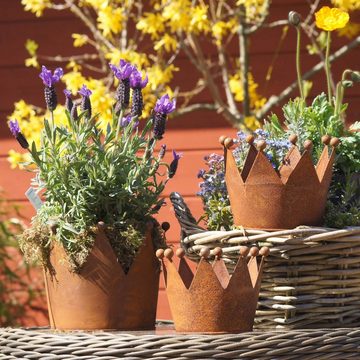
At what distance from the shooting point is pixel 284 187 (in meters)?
1.54

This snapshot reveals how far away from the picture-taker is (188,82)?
361 cm

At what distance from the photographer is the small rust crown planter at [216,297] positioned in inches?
58.0

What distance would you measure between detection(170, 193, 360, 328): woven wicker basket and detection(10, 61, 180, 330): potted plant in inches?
5.3

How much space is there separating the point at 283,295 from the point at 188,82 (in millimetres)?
2143

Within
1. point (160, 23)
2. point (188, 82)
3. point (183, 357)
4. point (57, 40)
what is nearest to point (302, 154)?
point (183, 357)

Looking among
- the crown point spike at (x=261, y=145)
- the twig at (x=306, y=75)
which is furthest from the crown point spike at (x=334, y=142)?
the twig at (x=306, y=75)

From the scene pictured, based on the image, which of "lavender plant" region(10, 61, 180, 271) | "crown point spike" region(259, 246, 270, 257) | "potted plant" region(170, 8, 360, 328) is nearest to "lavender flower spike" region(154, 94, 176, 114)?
"lavender plant" region(10, 61, 180, 271)

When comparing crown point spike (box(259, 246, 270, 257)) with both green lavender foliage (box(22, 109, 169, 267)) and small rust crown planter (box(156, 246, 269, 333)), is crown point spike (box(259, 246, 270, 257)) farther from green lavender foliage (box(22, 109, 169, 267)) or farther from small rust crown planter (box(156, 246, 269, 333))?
green lavender foliage (box(22, 109, 169, 267))

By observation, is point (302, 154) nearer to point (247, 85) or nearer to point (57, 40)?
point (247, 85)

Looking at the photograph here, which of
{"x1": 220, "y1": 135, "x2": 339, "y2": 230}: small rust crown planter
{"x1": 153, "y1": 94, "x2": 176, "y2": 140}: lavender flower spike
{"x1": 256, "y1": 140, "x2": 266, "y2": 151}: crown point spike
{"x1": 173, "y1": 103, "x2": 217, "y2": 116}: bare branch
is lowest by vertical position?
{"x1": 220, "y1": 135, "x2": 339, "y2": 230}: small rust crown planter

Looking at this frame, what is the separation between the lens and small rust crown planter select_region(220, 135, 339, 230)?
1.54 metres

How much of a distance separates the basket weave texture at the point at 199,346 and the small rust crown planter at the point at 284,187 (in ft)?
0.66

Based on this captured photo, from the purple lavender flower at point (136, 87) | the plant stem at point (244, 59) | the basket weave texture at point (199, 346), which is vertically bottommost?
the basket weave texture at point (199, 346)

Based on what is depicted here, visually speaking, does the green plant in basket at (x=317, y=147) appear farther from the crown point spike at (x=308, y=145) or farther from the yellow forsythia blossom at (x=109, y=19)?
the yellow forsythia blossom at (x=109, y=19)
